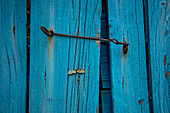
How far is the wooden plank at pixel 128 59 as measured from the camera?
0.78 metres

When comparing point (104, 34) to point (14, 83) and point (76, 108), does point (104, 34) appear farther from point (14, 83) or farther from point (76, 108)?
point (14, 83)

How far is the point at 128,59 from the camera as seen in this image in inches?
32.0

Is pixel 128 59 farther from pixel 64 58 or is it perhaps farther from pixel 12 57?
pixel 12 57

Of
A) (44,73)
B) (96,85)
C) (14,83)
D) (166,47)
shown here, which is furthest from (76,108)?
(166,47)

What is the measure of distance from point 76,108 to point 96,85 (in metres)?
0.19

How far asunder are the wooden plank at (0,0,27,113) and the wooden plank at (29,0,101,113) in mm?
63

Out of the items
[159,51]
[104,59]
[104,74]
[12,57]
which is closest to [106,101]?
[104,74]

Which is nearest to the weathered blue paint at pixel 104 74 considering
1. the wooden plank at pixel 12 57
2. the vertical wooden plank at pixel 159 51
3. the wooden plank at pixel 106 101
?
the wooden plank at pixel 106 101

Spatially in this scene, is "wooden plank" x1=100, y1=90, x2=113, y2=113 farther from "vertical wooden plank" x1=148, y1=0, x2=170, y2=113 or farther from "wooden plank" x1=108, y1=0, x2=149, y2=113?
"vertical wooden plank" x1=148, y1=0, x2=170, y2=113

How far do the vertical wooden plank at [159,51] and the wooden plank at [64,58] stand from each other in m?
0.40

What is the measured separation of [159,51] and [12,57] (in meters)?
0.99

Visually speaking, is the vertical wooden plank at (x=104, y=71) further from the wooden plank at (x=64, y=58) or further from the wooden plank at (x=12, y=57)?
the wooden plank at (x=12, y=57)

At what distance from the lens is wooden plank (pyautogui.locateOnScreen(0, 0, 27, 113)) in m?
0.73

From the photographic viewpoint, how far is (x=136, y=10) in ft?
2.75
